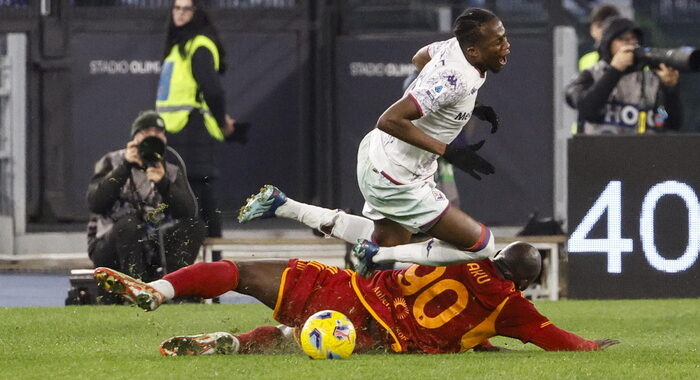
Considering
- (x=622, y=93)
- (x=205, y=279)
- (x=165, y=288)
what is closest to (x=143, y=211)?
(x=622, y=93)

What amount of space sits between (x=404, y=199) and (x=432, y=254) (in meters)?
0.51

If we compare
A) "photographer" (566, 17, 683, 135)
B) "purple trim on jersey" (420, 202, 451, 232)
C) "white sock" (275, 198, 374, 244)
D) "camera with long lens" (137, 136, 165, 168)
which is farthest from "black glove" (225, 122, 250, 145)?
"purple trim on jersey" (420, 202, 451, 232)

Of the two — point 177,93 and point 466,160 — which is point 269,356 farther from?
point 177,93

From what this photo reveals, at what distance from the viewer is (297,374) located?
730 centimetres

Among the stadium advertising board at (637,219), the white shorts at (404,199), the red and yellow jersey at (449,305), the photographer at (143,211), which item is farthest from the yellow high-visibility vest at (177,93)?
the red and yellow jersey at (449,305)

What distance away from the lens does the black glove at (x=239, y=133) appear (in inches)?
612

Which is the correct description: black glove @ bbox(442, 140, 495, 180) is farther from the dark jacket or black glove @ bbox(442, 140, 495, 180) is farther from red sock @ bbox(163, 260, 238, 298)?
the dark jacket

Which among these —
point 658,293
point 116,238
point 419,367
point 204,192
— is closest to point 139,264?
point 116,238

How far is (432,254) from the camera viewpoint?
349 inches

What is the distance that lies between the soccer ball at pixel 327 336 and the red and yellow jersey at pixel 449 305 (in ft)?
0.77

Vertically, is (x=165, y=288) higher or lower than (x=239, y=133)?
lower

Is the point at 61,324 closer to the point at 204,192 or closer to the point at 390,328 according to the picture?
the point at 390,328

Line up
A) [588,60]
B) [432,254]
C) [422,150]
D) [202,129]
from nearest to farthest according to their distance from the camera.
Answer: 1. [432,254]
2. [422,150]
3. [202,129]
4. [588,60]

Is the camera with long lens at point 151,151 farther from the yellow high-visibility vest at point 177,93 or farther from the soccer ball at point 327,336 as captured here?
the soccer ball at point 327,336
